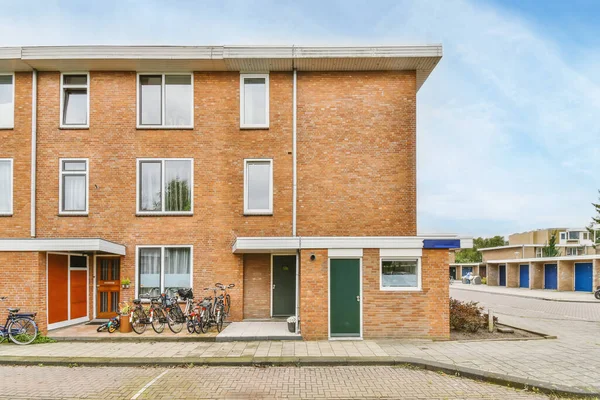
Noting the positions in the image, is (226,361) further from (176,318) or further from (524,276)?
(524,276)

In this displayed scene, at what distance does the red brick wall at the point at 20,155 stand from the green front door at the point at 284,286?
25.7 feet

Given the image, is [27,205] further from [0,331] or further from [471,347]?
[471,347]

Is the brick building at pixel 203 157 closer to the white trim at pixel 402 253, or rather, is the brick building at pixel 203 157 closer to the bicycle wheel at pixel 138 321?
the bicycle wheel at pixel 138 321

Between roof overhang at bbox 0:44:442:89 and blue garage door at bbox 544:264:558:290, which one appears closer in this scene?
roof overhang at bbox 0:44:442:89

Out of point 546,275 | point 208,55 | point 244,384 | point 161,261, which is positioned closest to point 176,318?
point 161,261

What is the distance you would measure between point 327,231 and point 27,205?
9.41 meters

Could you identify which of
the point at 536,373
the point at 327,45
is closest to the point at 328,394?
the point at 536,373

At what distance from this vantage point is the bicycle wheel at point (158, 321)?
11.3m

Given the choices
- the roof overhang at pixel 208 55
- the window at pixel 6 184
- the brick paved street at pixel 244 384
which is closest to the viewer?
the brick paved street at pixel 244 384

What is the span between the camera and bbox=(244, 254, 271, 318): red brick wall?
12.9m

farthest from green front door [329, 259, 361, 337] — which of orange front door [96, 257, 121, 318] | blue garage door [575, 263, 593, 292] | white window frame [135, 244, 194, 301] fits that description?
blue garage door [575, 263, 593, 292]

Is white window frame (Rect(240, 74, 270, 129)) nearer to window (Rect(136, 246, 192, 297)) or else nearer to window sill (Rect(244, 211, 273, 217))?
window sill (Rect(244, 211, 273, 217))

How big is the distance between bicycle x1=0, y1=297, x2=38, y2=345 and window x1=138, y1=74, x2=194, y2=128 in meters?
6.31

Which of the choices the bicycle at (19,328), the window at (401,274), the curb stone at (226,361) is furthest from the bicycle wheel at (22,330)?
the window at (401,274)
